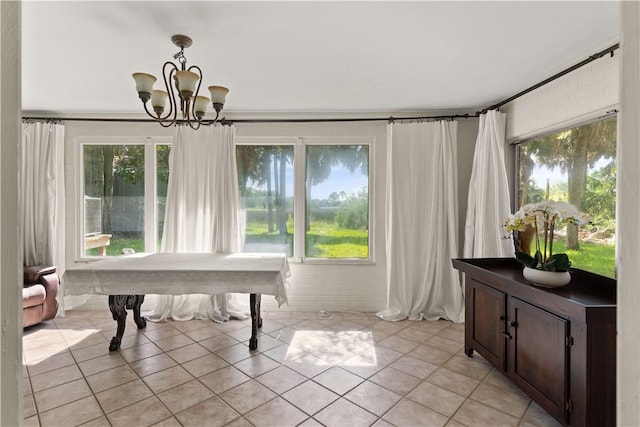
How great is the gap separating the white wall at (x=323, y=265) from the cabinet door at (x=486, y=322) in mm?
1265

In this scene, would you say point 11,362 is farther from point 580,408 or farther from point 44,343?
point 44,343

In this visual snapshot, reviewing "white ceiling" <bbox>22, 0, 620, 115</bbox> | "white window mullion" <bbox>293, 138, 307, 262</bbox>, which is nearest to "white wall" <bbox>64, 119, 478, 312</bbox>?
"white window mullion" <bbox>293, 138, 307, 262</bbox>

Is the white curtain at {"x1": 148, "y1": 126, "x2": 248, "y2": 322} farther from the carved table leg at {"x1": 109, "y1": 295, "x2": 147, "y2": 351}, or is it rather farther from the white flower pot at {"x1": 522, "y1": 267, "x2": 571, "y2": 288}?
the white flower pot at {"x1": 522, "y1": 267, "x2": 571, "y2": 288}

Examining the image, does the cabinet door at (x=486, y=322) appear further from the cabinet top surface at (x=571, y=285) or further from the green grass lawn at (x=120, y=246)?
the green grass lawn at (x=120, y=246)

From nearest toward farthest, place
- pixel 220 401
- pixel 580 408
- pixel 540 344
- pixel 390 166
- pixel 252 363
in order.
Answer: pixel 580 408, pixel 540 344, pixel 220 401, pixel 252 363, pixel 390 166

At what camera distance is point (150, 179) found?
12.8 ft

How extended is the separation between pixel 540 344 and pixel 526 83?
2319mm

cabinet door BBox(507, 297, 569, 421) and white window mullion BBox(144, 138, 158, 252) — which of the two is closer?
cabinet door BBox(507, 297, 569, 421)

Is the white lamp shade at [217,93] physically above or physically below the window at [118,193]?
above

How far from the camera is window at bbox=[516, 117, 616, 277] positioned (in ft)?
7.61

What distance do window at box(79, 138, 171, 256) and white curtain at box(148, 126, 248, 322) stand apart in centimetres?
38

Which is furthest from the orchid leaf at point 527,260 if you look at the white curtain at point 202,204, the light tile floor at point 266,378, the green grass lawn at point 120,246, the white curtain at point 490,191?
the green grass lawn at point 120,246

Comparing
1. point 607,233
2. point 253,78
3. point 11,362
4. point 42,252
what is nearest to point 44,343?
point 42,252

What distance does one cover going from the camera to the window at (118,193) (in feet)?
12.9
